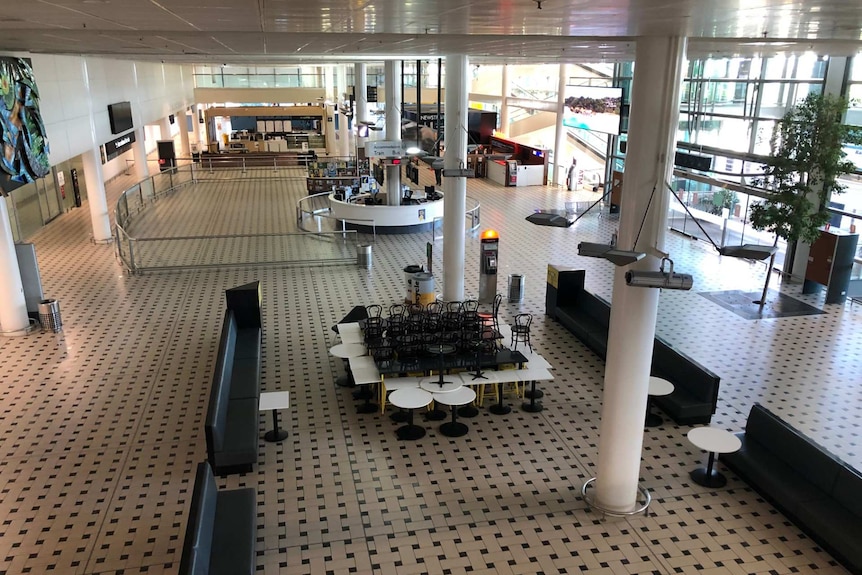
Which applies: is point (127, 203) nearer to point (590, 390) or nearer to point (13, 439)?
point (13, 439)

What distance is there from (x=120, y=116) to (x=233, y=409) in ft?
45.9

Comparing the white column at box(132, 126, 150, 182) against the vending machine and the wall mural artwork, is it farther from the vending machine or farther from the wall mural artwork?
the vending machine

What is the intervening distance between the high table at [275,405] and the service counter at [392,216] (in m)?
10.4

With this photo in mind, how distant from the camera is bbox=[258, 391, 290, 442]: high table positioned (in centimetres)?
785

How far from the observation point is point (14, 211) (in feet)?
55.4

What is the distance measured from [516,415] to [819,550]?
3.75m

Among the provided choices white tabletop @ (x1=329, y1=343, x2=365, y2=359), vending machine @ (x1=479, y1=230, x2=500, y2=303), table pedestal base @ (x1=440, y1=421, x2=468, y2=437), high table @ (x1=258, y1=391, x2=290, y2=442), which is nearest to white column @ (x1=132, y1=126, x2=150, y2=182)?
vending machine @ (x1=479, y1=230, x2=500, y2=303)

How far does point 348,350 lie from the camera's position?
31.7 ft

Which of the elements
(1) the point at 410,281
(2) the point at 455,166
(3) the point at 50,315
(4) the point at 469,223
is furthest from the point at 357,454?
(4) the point at 469,223

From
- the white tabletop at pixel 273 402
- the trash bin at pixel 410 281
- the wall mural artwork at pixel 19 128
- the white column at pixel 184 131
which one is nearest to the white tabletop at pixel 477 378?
the white tabletop at pixel 273 402

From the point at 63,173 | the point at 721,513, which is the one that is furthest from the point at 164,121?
the point at 721,513

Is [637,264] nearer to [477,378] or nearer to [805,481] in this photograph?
[805,481]

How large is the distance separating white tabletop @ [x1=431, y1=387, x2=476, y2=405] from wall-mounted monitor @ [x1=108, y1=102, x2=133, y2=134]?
1453 centimetres

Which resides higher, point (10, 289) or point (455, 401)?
point (10, 289)
